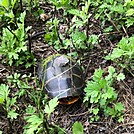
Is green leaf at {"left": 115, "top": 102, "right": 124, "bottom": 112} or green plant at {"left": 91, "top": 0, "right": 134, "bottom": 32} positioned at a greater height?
green plant at {"left": 91, "top": 0, "right": 134, "bottom": 32}

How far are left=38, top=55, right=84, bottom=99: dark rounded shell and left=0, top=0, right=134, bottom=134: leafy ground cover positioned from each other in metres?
0.10

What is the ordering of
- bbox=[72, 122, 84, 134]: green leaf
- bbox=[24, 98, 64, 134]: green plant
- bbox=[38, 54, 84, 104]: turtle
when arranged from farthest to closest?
bbox=[38, 54, 84, 104]: turtle, bbox=[72, 122, 84, 134]: green leaf, bbox=[24, 98, 64, 134]: green plant

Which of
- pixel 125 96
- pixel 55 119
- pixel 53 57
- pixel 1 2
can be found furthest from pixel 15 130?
pixel 1 2

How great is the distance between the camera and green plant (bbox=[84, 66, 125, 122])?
101 inches

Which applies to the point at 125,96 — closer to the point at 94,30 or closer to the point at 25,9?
the point at 94,30

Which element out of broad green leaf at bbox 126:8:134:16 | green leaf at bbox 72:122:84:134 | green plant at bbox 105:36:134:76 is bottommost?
green leaf at bbox 72:122:84:134

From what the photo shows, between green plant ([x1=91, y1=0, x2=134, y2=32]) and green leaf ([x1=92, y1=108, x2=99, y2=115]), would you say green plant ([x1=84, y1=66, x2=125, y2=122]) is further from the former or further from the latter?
green plant ([x1=91, y1=0, x2=134, y2=32])

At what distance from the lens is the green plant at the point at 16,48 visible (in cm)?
306

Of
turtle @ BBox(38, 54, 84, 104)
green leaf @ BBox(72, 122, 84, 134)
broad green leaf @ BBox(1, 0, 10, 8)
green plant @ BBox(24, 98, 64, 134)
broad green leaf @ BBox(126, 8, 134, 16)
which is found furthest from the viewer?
broad green leaf @ BBox(1, 0, 10, 8)

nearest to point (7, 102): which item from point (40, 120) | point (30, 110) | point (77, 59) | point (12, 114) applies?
point (12, 114)

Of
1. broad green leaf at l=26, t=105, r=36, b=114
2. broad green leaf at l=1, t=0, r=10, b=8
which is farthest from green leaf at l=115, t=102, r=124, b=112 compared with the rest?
broad green leaf at l=1, t=0, r=10, b=8

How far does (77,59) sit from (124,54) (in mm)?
578

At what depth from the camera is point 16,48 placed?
121 inches

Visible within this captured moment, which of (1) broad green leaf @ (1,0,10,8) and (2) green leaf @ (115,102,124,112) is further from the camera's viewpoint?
(1) broad green leaf @ (1,0,10,8)
